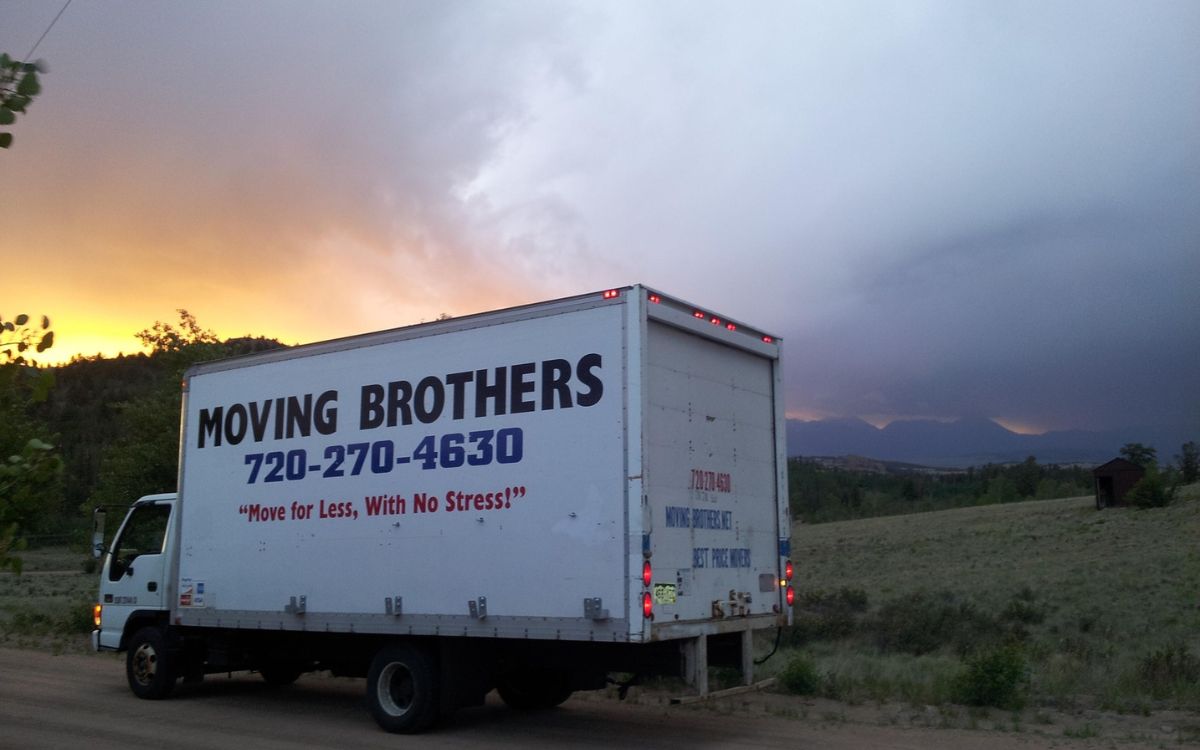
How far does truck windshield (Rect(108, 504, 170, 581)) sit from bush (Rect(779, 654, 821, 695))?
800cm

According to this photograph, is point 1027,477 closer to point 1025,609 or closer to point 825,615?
point 1025,609

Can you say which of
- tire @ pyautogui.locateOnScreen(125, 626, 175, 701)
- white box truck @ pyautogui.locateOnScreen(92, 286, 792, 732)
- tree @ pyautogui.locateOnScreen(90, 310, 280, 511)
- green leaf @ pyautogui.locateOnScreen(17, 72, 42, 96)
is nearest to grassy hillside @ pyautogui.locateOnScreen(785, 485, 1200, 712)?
white box truck @ pyautogui.locateOnScreen(92, 286, 792, 732)

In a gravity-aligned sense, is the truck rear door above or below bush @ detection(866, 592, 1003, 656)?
above

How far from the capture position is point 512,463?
9.68 m

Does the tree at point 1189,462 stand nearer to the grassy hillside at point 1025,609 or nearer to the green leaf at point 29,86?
the grassy hillside at point 1025,609

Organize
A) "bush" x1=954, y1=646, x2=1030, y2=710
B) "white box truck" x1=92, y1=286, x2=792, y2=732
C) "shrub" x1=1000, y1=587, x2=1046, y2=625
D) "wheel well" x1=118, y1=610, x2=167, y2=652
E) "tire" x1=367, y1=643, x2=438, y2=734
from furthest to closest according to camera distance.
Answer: "shrub" x1=1000, y1=587, x2=1046, y2=625 → "wheel well" x1=118, y1=610, x2=167, y2=652 → "bush" x1=954, y1=646, x2=1030, y2=710 → "tire" x1=367, y1=643, x2=438, y2=734 → "white box truck" x1=92, y1=286, x2=792, y2=732

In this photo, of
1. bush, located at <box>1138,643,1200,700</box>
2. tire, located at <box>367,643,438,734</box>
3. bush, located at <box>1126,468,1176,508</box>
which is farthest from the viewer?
bush, located at <box>1126,468,1176,508</box>

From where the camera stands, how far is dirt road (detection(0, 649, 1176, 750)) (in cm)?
990

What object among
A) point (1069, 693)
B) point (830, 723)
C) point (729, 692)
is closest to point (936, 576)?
point (1069, 693)

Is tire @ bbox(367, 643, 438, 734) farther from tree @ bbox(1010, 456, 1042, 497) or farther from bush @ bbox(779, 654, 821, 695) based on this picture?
tree @ bbox(1010, 456, 1042, 497)

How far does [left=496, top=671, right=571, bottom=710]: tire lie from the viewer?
11.6 meters

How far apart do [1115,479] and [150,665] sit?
54169 mm

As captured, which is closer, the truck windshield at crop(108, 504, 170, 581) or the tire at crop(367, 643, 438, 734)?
the tire at crop(367, 643, 438, 734)


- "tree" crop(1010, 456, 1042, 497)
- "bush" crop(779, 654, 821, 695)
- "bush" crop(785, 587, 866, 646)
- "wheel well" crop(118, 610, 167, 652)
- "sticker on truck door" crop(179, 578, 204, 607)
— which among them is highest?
"tree" crop(1010, 456, 1042, 497)
